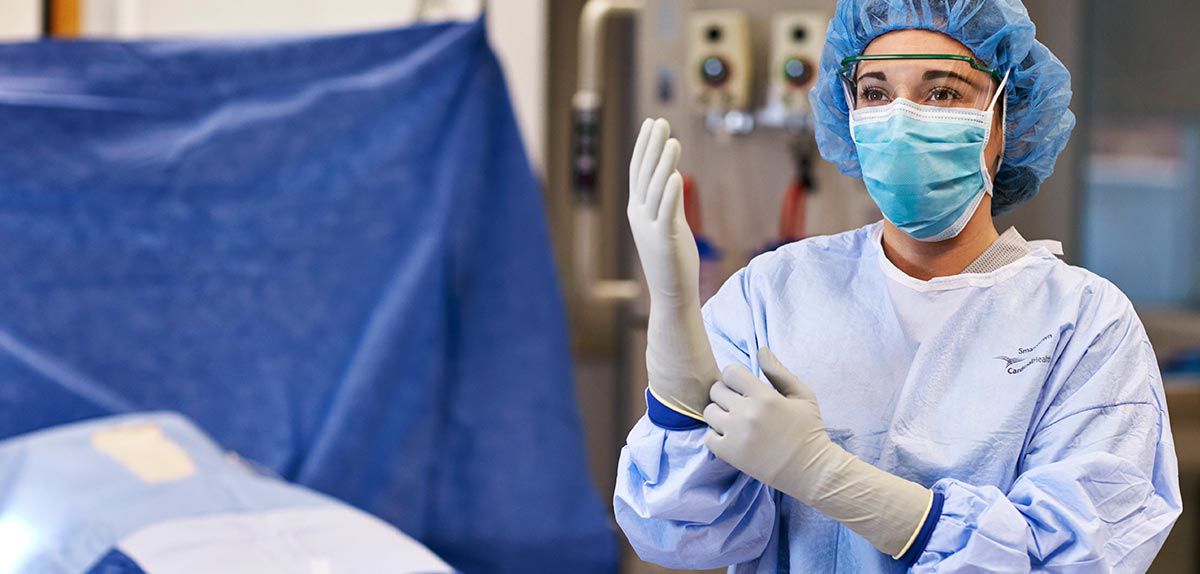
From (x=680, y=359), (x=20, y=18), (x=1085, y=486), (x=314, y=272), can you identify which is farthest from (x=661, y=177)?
(x=20, y=18)

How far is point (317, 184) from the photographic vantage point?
255cm

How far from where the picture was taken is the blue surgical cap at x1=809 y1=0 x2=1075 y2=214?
1.03 metres

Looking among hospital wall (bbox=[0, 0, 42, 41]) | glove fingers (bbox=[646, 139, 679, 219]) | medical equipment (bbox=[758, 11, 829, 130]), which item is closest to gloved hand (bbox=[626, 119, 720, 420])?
glove fingers (bbox=[646, 139, 679, 219])

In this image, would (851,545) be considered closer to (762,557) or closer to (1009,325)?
(762,557)

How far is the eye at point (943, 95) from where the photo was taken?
1.03 metres

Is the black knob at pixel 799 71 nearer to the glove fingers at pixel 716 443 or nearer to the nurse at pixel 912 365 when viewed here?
the nurse at pixel 912 365

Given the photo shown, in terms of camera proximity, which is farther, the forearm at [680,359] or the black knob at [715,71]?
the black knob at [715,71]

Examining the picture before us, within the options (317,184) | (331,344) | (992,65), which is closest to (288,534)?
(331,344)

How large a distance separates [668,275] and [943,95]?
0.94 feet

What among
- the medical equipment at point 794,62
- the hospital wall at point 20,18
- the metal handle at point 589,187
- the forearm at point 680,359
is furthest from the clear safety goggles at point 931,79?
the hospital wall at point 20,18

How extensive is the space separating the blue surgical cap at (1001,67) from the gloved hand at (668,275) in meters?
0.23

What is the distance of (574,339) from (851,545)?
2.21 meters

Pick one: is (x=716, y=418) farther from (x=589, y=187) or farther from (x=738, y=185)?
(x=589, y=187)

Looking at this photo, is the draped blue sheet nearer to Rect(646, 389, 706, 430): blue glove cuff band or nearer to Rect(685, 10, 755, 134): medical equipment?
Rect(685, 10, 755, 134): medical equipment
